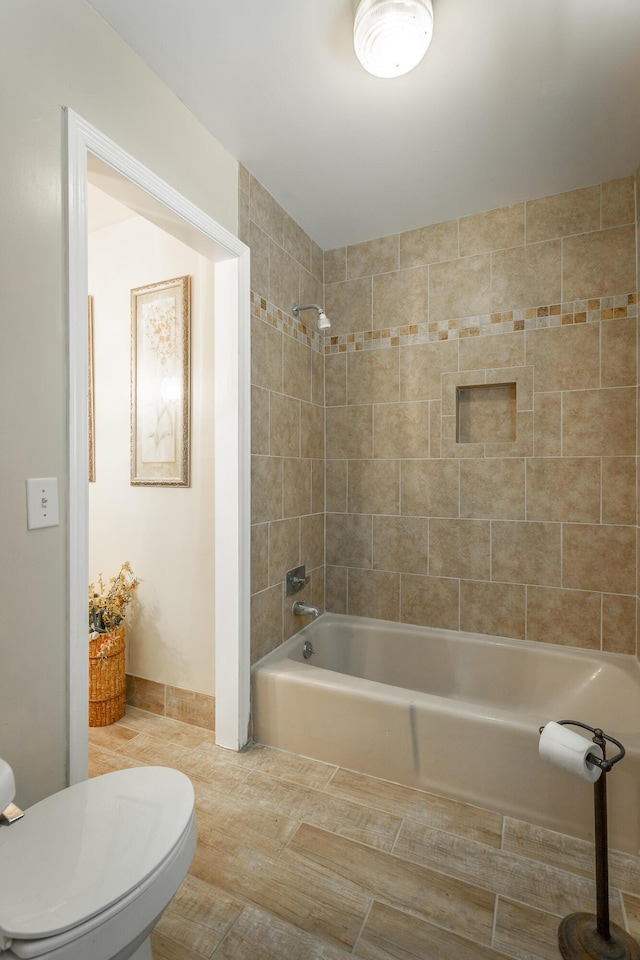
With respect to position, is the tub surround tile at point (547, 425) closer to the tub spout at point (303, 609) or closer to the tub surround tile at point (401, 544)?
the tub surround tile at point (401, 544)

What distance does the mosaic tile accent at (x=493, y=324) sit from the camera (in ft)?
7.25

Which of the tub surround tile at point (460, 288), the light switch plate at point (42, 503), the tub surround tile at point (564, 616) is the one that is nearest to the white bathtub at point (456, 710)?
the tub surround tile at point (564, 616)

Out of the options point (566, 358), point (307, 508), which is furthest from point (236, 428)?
point (566, 358)

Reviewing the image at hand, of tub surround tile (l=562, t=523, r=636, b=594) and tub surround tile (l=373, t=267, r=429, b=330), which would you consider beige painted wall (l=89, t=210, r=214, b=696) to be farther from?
tub surround tile (l=562, t=523, r=636, b=594)

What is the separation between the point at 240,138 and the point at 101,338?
1279mm

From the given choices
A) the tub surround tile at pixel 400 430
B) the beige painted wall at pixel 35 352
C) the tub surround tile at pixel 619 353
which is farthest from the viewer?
the tub surround tile at pixel 400 430

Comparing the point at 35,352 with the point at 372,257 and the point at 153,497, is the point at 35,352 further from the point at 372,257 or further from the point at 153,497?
the point at 372,257

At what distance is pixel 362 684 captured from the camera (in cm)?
201

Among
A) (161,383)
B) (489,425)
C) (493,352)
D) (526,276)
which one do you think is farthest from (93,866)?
(526,276)

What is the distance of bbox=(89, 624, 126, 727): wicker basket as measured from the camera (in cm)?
232

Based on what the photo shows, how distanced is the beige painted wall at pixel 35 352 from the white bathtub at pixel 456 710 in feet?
3.48

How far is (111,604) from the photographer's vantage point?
2383mm

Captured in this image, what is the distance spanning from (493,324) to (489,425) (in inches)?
20.4

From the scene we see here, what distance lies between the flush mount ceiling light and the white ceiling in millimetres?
85
